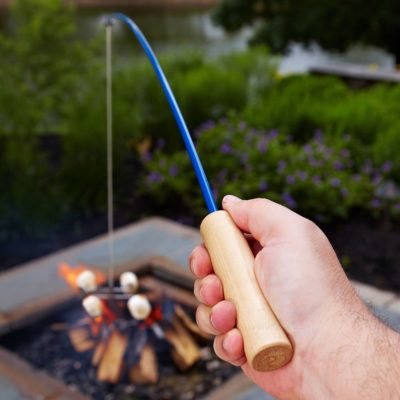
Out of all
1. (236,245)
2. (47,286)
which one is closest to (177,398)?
(47,286)

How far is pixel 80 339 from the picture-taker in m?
3.37

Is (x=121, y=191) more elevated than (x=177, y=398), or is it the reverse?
(x=177, y=398)

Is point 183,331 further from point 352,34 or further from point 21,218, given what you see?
point 352,34

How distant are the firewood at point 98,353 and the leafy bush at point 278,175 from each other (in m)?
1.92

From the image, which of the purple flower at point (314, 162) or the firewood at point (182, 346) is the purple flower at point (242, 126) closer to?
the purple flower at point (314, 162)

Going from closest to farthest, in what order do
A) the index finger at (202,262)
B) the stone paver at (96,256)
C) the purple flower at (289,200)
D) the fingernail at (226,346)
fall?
the fingernail at (226,346), the index finger at (202,262), the stone paver at (96,256), the purple flower at (289,200)

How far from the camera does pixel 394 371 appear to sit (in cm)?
138

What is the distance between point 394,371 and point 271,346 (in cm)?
26

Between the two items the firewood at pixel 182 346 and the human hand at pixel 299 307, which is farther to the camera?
the firewood at pixel 182 346

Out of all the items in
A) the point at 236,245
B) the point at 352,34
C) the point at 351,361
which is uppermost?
the point at 236,245

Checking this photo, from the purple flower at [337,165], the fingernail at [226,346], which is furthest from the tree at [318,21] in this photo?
the fingernail at [226,346]

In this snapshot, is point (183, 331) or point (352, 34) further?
point (352, 34)

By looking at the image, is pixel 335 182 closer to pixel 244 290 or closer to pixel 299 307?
pixel 299 307

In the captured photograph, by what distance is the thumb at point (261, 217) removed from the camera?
1669 mm
